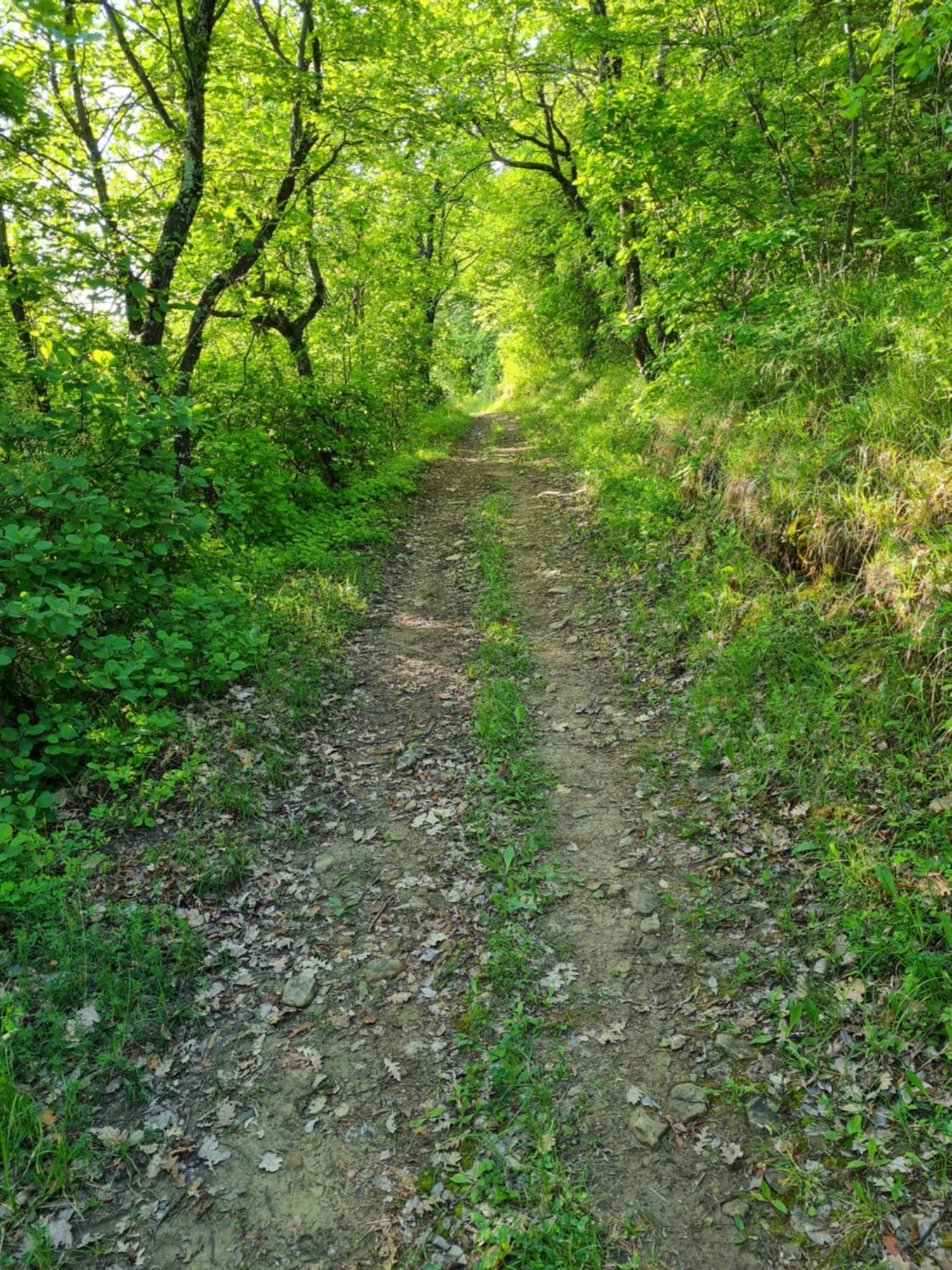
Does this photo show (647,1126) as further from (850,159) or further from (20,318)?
(850,159)

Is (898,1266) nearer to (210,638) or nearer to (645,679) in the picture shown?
(645,679)

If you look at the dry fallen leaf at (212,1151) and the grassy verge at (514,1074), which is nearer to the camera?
the grassy verge at (514,1074)

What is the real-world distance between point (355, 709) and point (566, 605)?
3094 mm

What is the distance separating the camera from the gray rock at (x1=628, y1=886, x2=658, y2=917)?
452cm

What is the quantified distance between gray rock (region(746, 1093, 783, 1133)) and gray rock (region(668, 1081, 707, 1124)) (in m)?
0.21

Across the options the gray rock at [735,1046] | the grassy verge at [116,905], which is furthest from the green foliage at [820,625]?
the grassy verge at [116,905]

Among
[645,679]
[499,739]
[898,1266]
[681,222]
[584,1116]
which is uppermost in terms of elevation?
[681,222]

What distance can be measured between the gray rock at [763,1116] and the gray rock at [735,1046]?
0.20 m

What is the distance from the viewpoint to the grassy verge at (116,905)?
10.9ft

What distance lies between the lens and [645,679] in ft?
22.2

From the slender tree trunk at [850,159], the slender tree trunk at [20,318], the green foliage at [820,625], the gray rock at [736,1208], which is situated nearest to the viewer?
the gray rock at [736,1208]

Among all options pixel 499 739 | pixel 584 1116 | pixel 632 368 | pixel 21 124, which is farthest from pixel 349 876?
pixel 632 368

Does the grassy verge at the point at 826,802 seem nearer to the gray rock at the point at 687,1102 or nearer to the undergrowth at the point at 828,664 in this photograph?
the undergrowth at the point at 828,664

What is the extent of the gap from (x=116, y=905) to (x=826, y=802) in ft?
15.7
